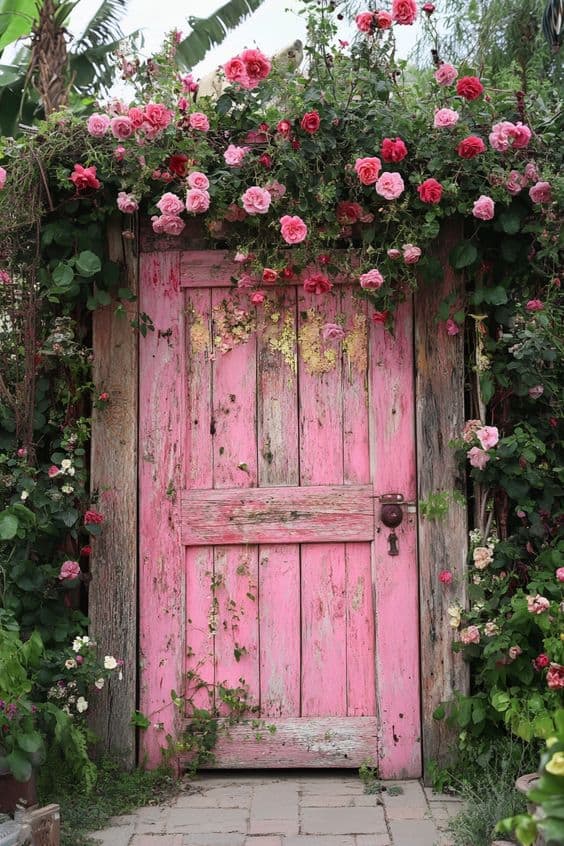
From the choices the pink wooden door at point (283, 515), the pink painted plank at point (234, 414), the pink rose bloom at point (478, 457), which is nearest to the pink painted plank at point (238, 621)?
the pink wooden door at point (283, 515)

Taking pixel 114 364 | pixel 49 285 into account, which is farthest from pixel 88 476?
pixel 49 285

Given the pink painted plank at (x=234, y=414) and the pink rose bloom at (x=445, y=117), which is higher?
the pink rose bloom at (x=445, y=117)

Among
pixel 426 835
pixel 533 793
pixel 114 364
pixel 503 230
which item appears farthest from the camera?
pixel 114 364

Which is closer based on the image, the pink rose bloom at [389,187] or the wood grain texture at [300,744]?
the pink rose bloom at [389,187]

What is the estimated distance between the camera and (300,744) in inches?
172

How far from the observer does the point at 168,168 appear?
13.7 ft

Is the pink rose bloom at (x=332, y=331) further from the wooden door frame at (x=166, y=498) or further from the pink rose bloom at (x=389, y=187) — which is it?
the pink rose bloom at (x=389, y=187)

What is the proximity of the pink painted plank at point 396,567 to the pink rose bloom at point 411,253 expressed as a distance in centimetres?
34

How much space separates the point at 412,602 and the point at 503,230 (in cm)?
172

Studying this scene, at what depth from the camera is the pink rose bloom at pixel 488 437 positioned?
13.4 ft

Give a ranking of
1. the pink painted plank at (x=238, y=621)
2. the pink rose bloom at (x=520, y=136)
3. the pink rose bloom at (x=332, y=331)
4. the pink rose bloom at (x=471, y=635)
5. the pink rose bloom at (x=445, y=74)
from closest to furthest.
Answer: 1. the pink rose bloom at (x=520, y=136)
2. the pink rose bloom at (x=445, y=74)
3. the pink rose bloom at (x=471, y=635)
4. the pink rose bloom at (x=332, y=331)
5. the pink painted plank at (x=238, y=621)

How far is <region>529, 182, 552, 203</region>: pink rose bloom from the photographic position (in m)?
3.99

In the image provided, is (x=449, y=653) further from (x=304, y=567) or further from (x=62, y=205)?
(x=62, y=205)

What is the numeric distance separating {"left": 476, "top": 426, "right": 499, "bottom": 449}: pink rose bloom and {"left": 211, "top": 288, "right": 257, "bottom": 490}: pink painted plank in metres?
1.04
